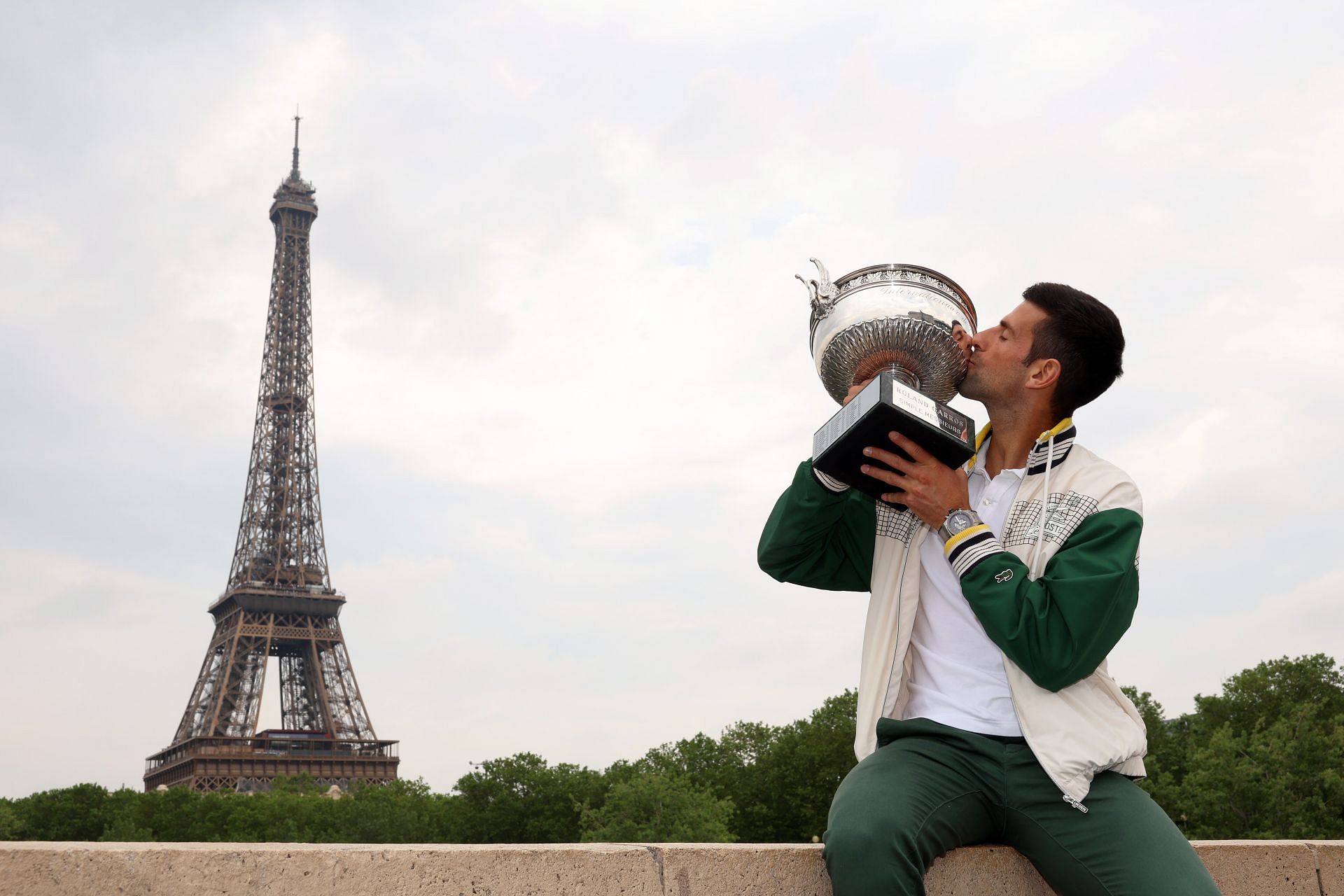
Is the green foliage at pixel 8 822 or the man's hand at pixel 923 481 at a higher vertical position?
the green foliage at pixel 8 822

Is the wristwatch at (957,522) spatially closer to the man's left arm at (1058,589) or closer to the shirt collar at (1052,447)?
Answer: the man's left arm at (1058,589)

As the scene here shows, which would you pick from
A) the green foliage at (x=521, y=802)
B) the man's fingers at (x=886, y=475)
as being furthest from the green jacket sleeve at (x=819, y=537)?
the green foliage at (x=521, y=802)

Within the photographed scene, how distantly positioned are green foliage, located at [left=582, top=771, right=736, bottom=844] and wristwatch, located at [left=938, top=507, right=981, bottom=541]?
32.5m

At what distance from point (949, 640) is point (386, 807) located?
44801mm

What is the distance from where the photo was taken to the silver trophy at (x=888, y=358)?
3.16m

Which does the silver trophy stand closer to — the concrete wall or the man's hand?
the man's hand

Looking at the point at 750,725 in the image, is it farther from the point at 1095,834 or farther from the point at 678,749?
the point at 1095,834

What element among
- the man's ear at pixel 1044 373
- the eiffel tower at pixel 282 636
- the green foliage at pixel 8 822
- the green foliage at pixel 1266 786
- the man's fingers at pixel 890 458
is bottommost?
the green foliage at pixel 1266 786

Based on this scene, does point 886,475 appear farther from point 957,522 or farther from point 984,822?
point 984,822

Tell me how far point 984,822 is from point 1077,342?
1348mm

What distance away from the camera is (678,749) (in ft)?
154

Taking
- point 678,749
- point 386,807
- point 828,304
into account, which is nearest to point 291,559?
point 386,807

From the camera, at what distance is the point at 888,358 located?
345cm

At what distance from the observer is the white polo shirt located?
319 cm
